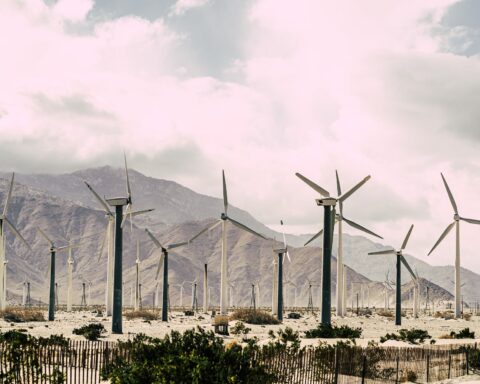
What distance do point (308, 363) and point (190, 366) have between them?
10890 mm

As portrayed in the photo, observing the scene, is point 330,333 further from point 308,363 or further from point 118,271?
point 308,363

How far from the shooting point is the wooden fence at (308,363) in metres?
29.1

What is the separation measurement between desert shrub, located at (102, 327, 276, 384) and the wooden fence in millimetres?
4460

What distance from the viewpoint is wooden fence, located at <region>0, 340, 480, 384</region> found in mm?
29125

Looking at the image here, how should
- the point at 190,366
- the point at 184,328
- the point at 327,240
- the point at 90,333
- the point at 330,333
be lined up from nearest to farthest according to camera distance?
the point at 190,366, the point at 330,333, the point at 90,333, the point at 327,240, the point at 184,328

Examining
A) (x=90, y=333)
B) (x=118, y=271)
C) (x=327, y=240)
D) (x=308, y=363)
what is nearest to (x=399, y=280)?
(x=327, y=240)

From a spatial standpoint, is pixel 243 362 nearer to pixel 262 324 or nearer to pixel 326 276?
pixel 326 276

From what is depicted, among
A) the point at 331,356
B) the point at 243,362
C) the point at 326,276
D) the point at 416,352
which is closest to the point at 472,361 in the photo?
the point at 416,352

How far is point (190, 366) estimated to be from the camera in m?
21.3

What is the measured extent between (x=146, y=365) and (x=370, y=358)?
1557 centimetres

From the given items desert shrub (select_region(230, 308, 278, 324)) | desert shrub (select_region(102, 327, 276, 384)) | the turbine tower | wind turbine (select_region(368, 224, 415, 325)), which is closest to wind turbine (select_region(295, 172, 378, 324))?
the turbine tower

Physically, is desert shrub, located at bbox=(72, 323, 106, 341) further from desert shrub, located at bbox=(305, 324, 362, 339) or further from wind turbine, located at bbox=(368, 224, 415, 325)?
wind turbine, located at bbox=(368, 224, 415, 325)

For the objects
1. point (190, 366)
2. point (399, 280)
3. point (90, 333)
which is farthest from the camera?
point (399, 280)

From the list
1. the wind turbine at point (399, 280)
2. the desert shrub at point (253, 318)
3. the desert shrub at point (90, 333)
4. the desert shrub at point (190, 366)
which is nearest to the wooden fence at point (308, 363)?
the desert shrub at point (190, 366)
